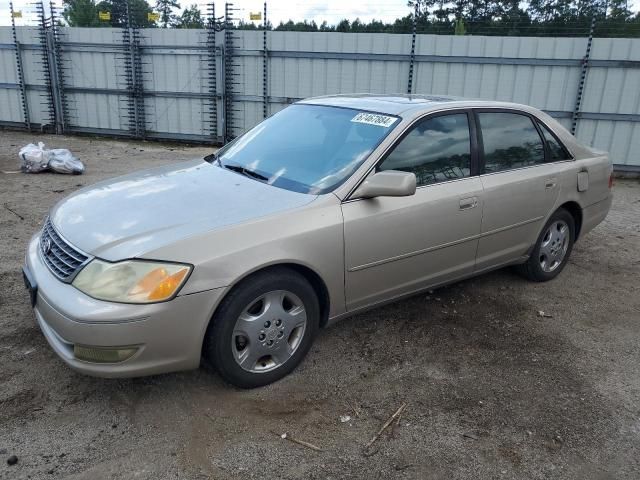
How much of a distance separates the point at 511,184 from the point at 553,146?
0.81m

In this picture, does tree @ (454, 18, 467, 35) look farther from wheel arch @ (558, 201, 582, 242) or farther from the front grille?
the front grille

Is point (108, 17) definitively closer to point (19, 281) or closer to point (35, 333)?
point (19, 281)

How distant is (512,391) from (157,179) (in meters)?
2.66

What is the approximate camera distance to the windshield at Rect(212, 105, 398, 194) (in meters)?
3.44

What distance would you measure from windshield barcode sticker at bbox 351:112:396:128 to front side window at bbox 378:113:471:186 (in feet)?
0.52

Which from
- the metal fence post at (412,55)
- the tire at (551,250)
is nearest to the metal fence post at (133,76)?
the metal fence post at (412,55)

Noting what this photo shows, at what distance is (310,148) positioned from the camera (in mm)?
3717

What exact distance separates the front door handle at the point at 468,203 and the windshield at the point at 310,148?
0.76 m

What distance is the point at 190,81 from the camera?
1280 centimetres

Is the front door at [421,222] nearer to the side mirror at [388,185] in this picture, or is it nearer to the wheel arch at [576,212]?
the side mirror at [388,185]

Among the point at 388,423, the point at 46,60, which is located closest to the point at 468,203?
the point at 388,423

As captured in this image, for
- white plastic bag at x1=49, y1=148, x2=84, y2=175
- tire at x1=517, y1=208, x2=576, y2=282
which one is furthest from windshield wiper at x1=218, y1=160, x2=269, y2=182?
white plastic bag at x1=49, y1=148, x2=84, y2=175

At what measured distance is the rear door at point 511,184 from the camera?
4.10m

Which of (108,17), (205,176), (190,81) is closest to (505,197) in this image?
(205,176)
